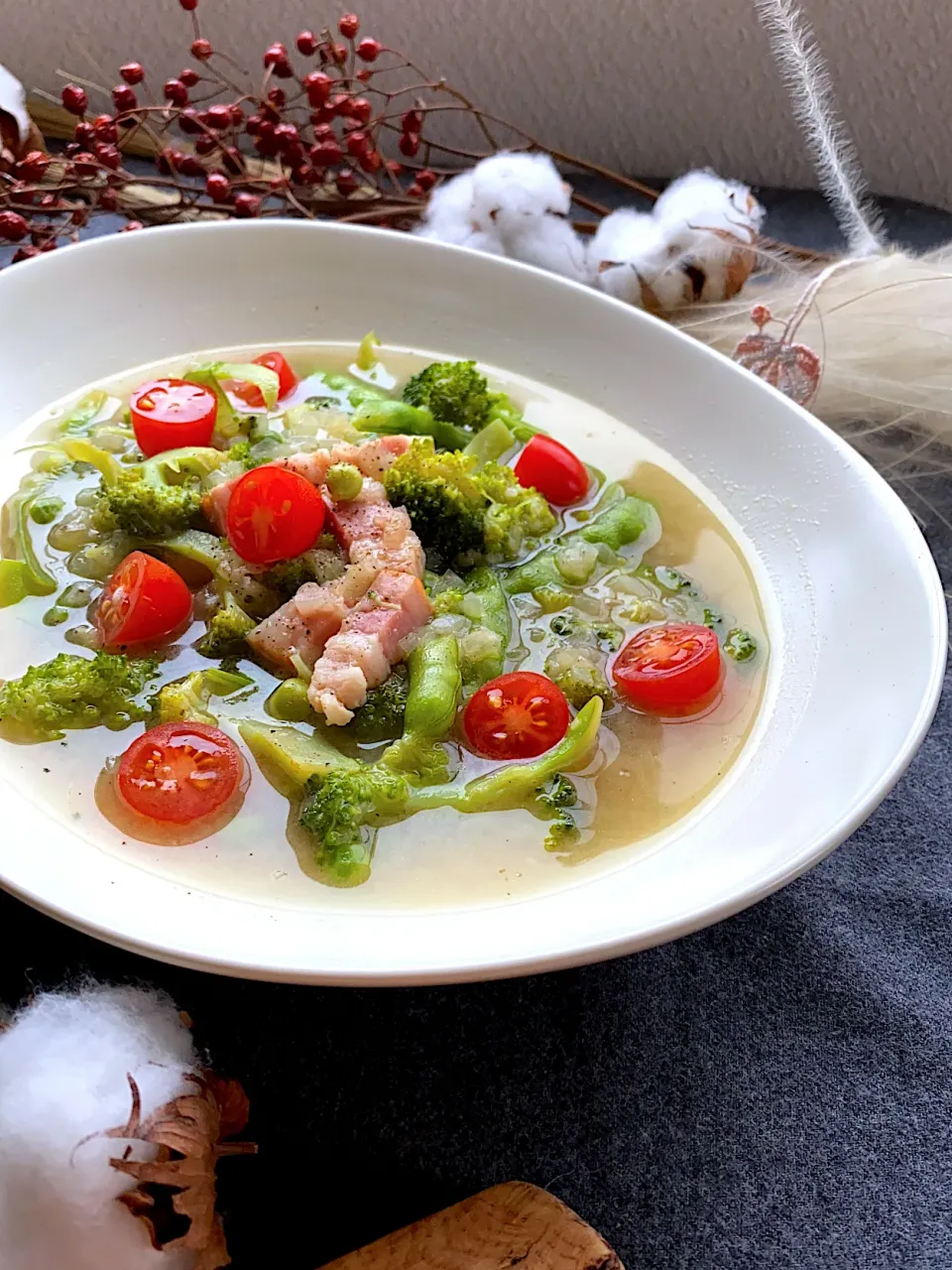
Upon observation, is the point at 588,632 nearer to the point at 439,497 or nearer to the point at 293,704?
the point at 439,497

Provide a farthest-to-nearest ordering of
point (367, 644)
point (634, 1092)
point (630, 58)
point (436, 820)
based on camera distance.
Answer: point (630, 58) < point (367, 644) < point (436, 820) < point (634, 1092)

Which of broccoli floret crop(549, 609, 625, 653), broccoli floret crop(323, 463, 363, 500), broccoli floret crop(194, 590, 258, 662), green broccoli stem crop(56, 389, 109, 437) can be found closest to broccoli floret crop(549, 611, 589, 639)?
broccoli floret crop(549, 609, 625, 653)

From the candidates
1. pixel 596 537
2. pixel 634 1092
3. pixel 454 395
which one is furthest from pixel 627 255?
pixel 634 1092

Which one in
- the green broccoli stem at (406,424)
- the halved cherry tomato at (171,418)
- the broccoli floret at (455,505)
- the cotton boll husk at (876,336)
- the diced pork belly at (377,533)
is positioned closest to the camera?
the diced pork belly at (377,533)

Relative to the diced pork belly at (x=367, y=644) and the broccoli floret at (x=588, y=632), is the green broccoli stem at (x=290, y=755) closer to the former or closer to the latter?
the diced pork belly at (x=367, y=644)

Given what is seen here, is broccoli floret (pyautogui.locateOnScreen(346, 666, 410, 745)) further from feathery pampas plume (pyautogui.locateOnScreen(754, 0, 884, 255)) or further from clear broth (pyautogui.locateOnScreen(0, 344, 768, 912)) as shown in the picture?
feathery pampas plume (pyautogui.locateOnScreen(754, 0, 884, 255))

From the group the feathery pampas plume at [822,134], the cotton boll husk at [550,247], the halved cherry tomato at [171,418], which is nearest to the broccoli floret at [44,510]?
the halved cherry tomato at [171,418]
